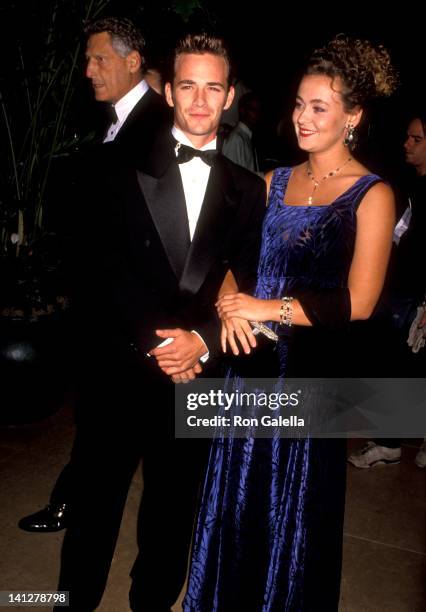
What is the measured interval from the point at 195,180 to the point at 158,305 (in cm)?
41

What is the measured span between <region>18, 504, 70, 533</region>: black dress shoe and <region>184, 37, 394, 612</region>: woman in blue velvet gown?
787 mm

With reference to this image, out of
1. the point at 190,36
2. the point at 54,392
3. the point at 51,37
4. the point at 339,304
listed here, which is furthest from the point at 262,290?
the point at 51,37

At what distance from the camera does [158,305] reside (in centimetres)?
182

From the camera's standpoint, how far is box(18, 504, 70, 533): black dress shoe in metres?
2.59

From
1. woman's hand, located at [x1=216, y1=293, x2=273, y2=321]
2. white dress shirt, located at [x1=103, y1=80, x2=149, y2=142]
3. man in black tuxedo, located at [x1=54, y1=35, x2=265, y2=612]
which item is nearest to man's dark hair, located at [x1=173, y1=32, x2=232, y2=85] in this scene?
man in black tuxedo, located at [x1=54, y1=35, x2=265, y2=612]

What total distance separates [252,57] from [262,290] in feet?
20.4

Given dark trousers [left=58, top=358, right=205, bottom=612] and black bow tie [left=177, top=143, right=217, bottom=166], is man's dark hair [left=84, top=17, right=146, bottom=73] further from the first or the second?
dark trousers [left=58, top=358, right=205, bottom=612]

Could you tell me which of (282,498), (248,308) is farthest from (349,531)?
(248,308)

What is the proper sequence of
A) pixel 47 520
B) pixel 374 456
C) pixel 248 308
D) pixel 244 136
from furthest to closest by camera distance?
pixel 244 136 < pixel 374 456 < pixel 47 520 < pixel 248 308

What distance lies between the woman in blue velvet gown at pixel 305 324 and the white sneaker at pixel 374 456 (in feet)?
4.61

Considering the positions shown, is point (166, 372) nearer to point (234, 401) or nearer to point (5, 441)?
point (234, 401)

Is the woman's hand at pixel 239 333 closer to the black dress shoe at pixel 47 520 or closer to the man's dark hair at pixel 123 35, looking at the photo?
the black dress shoe at pixel 47 520

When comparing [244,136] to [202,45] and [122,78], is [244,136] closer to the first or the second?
[122,78]

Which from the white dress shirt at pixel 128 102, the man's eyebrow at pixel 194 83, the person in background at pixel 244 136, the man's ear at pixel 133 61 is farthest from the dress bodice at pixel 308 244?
the person in background at pixel 244 136
